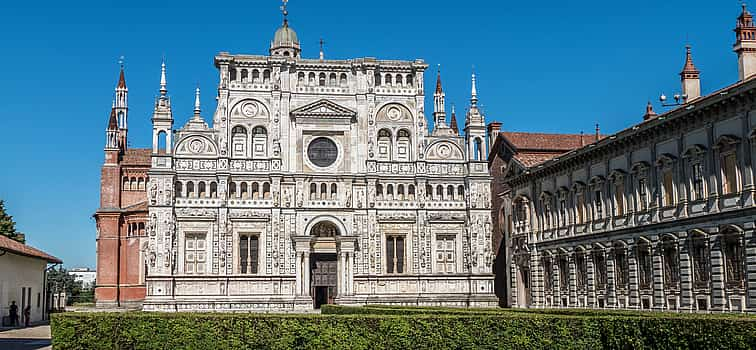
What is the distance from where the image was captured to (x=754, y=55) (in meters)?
44.8

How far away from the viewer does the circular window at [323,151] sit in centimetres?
6531

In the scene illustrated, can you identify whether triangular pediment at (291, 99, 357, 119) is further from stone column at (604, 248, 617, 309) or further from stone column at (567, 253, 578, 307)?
stone column at (604, 248, 617, 309)

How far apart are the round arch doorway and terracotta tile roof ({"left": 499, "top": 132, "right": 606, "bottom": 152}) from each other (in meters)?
15.7

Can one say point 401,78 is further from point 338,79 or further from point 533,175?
point 533,175

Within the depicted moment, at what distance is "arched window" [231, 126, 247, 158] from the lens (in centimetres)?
6412

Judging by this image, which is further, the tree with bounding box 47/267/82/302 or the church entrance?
the tree with bounding box 47/267/82/302

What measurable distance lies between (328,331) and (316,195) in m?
37.7

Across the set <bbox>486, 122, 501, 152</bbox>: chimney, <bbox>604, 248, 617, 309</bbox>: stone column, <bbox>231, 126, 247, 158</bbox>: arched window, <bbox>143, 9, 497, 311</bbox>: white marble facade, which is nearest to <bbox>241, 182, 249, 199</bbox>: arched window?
<bbox>143, 9, 497, 311</bbox>: white marble facade

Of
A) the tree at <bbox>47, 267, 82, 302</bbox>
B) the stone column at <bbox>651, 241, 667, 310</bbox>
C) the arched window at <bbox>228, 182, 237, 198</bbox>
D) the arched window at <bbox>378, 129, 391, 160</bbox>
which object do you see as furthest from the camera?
the tree at <bbox>47, 267, 82, 302</bbox>

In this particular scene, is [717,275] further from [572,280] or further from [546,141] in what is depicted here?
[546,141]

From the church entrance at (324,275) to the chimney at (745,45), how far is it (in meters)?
32.0

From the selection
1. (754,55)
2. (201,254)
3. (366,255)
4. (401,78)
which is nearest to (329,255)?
(366,255)

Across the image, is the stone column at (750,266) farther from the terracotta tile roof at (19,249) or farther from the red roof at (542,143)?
the terracotta tile roof at (19,249)

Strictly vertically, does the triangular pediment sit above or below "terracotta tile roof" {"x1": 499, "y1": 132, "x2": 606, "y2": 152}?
above
